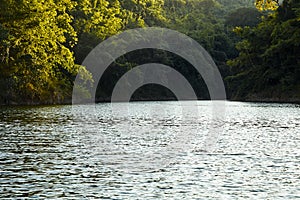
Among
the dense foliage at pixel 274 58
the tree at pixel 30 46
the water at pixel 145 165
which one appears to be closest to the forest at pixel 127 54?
the dense foliage at pixel 274 58

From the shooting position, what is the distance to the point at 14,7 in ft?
255

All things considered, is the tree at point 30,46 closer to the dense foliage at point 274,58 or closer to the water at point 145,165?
the water at point 145,165

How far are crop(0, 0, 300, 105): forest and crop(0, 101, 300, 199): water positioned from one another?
128 feet

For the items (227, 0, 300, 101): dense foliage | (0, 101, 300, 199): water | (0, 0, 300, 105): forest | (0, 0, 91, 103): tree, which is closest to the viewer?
(0, 101, 300, 199): water

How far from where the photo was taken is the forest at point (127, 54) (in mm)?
78938

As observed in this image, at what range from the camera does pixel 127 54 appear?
137875 mm

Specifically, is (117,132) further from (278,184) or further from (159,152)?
(278,184)

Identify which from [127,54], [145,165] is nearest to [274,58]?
[127,54]

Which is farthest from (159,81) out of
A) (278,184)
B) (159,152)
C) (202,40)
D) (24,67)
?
(278,184)

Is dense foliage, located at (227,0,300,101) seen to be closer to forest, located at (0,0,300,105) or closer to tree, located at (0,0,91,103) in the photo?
forest, located at (0,0,300,105)

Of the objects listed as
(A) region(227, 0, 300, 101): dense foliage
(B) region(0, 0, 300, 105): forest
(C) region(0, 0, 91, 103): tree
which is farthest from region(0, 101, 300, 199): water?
(A) region(227, 0, 300, 101): dense foliage

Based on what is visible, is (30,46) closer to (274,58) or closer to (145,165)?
(274,58)

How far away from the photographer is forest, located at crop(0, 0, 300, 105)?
7894 cm

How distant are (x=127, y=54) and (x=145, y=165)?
11368 cm
